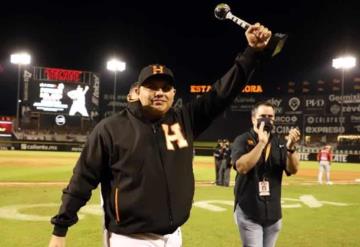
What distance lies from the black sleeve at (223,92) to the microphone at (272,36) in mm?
101

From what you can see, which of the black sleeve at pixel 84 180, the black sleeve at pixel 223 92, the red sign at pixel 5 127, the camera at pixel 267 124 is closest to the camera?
the black sleeve at pixel 84 180

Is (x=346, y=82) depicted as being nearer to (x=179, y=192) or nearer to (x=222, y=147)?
(x=222, y=147)

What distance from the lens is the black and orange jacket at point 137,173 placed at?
116 inches

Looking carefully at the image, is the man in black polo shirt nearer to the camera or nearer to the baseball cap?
→ the camera

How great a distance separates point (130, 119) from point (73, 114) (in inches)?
1815

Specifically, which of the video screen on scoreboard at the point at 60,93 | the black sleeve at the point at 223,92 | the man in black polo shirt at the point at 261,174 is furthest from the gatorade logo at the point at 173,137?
the video screen on scoreboard at the point at 60,93

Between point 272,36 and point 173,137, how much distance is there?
0.85 meters

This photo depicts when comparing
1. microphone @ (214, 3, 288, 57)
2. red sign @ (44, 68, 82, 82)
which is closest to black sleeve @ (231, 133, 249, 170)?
microphone @ (214, 3, 288, 57)

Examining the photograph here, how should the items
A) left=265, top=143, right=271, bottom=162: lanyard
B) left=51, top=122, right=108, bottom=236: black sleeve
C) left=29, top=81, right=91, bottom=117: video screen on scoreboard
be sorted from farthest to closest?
left=29, top=81, right=91, bottom=117: video screen on scoreboard, left=265, top=143, right=271, bottom=162: lanyard, left=51, top=122, right=108, bottom=236: black sleeve

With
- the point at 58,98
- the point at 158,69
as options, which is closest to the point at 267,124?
the point at 158,69

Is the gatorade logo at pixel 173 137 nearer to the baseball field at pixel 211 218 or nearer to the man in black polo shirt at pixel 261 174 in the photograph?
the man in black polo shirt at pixel 261 174

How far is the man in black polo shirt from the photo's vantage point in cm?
453

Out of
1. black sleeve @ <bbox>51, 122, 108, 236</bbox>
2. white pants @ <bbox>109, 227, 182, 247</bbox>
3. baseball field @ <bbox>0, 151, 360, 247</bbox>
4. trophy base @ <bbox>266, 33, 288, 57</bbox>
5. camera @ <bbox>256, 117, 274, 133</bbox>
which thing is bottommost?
baseball field @ <bbox>0, 151, 360, 247</bbox>

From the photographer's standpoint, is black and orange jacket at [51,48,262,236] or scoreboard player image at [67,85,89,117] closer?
black and orange jacket at [51,48,262,236]
